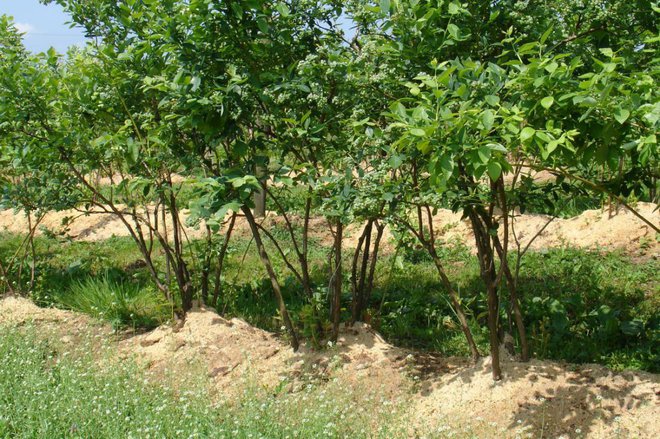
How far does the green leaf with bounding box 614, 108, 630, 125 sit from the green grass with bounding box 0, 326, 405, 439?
1.76 meters

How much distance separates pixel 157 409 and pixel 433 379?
154 cm

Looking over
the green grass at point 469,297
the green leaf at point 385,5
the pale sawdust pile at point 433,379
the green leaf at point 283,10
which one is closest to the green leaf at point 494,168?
the green leaf at point 385,5

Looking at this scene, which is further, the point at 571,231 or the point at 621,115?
the point at 571,231

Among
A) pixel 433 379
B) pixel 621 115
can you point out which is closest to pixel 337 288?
pixel 433 379

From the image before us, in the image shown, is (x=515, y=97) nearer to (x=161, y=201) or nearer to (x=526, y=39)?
(x=526, y=39)

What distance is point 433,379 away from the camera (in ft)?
13.8

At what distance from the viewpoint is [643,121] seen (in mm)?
2887

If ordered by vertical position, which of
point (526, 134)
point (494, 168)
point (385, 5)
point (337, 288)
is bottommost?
point (337, 288)

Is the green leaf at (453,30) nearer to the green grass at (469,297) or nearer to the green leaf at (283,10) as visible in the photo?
the green leaf at (283,10)

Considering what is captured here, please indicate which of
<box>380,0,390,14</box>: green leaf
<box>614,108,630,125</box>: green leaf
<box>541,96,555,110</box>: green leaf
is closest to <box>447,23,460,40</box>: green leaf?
<box>380,0,390,14</box>: green leaf

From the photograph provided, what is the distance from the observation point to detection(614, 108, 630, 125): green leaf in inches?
108

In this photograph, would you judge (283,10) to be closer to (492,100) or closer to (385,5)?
(385,5)

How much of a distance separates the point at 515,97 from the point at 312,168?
4.37ft

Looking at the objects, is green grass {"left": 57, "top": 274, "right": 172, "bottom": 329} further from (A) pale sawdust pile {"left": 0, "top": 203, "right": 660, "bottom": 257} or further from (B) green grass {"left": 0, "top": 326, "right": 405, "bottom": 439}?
(B) green grass {"left": 0, "top": 326, "right": 405, "bottom": 439}
